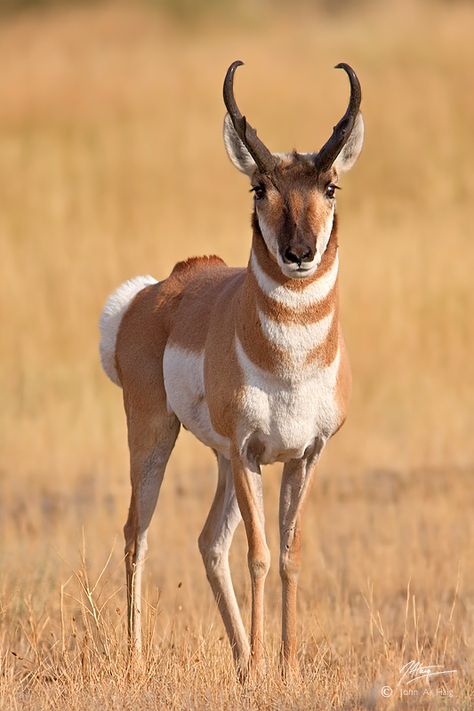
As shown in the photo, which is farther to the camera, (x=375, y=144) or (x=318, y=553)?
(x=375, y=144)

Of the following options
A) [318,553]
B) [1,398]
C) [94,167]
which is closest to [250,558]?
[318,553]

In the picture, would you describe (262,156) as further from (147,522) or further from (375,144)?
(375,144)

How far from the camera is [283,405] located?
6.06m

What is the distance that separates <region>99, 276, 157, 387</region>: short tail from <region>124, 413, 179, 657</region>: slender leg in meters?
0.57

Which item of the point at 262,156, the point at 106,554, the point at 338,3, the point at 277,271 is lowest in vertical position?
the point at 106,554

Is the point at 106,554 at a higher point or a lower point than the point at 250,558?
lower

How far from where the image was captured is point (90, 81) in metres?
25.3

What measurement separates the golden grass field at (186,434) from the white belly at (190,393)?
0.71m

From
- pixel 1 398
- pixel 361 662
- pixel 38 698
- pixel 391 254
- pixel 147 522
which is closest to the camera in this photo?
pixel 38 698

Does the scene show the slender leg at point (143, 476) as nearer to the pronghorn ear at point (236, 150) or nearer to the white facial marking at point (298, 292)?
the white facial marking at point (298, 292)

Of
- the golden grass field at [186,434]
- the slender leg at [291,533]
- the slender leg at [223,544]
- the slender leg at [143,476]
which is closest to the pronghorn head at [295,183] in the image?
the slender leg at [291,533]

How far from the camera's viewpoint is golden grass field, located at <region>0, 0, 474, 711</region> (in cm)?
652

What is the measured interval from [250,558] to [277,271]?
1237 millimetres

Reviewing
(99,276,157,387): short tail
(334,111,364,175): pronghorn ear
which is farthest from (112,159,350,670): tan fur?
(334,111,364,175): pronghorn ear
